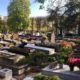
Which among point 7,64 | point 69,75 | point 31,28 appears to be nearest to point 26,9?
point 31,28

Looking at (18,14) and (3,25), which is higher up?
(18,14)

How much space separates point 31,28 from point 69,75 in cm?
5517

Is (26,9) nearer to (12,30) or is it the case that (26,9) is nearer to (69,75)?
(12,30)

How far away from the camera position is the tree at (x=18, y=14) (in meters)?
56.7

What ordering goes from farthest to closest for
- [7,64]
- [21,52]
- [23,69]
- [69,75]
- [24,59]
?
[21,52]
[24,59]
[7,64]
[23,69]
[69,75]

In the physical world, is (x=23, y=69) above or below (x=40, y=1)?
below

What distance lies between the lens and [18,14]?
57.2 meters

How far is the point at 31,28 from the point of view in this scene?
67562 mm

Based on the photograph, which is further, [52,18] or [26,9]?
[26,9]

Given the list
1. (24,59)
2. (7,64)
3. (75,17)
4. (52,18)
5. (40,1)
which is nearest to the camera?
(40,1)

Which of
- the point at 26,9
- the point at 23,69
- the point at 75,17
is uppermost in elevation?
the point at 26,9

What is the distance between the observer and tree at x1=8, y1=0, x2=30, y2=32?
56688mm

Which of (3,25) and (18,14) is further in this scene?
(3,25)

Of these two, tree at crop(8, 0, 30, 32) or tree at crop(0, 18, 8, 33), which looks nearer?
tree at crop(8, 0, 30, 32)
